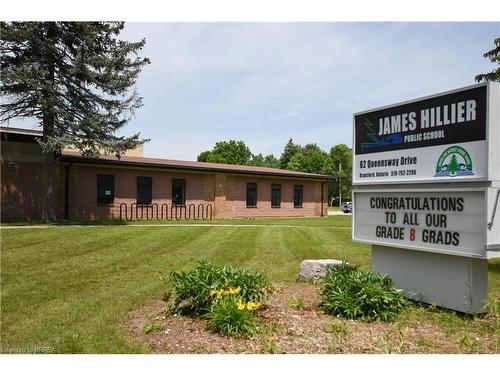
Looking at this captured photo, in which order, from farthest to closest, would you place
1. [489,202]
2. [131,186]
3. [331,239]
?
[131,186]
[331,239]
[489,202]

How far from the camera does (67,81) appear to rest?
19.1 meters

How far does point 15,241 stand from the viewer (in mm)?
12086

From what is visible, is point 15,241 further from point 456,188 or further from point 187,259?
point 456,188

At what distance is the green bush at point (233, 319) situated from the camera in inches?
191

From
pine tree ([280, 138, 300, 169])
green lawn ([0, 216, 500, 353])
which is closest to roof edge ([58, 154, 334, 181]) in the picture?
green lawn ([0, 216, 500, 353])

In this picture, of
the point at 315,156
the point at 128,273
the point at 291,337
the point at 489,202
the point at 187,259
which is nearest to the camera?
the point at 291,337

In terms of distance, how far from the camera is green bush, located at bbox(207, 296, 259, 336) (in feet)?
15.9

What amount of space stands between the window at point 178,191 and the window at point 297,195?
9.08m

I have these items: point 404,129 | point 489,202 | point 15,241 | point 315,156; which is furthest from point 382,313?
point 315,156

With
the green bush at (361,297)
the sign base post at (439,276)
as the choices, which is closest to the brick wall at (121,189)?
the sign base post at (439,276)

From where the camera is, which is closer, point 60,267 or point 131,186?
point 60,267

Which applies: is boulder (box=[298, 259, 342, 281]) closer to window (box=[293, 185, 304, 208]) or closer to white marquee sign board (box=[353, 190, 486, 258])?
white marquee sign board (box=[353, 190, 486, 258])

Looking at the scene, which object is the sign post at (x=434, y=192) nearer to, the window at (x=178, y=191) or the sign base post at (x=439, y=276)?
the sign base post at (x=439, y=276)

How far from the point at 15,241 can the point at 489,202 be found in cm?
1193
